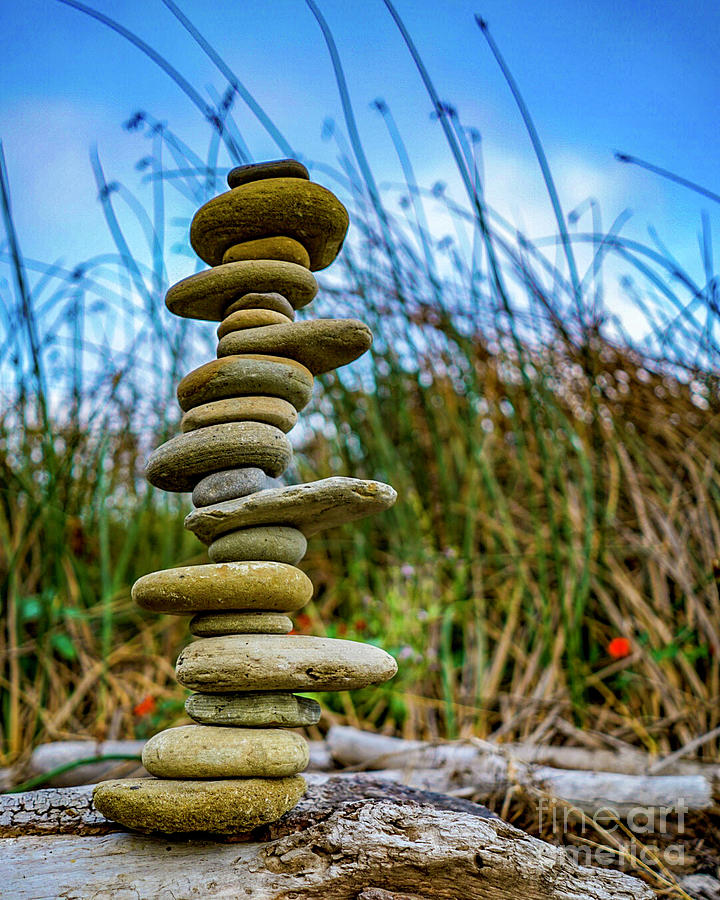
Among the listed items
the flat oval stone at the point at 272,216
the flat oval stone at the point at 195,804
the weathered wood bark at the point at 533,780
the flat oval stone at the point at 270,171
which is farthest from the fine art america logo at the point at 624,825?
the flat oval stone at the point at 270,171

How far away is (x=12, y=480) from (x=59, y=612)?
0.53 m

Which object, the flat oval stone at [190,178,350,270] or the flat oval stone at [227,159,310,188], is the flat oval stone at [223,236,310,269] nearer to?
the flat oval stone at [190,178,350,270]

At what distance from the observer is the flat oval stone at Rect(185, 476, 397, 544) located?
4.24 ft

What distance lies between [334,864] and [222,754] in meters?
0.25

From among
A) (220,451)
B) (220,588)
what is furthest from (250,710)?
(220,451)

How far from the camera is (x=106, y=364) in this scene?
3256 millimetres

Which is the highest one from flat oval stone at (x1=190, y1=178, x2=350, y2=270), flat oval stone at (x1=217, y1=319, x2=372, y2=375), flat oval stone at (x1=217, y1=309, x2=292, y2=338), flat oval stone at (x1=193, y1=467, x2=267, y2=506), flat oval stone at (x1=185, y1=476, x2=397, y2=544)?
flat oval stone at (x1=190, y1=178, x2=350, y2=270)

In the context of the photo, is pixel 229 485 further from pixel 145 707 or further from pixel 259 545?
pixel 145 707

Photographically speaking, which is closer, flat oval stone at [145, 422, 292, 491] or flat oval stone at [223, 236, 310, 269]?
flat oval stone at [145, 422, 292, 491]

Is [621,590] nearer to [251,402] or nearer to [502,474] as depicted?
[502,474]

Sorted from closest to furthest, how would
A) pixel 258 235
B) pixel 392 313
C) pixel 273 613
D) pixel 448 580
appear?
Result: pixel 273 613
pixel 258 235
pixel 448 580
pixel 392 313

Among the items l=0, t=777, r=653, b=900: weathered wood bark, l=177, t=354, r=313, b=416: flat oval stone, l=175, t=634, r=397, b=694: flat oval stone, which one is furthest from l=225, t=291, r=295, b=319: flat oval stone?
l=0, t=777, r=653, b=900: weathered wood bark

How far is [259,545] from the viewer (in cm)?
135

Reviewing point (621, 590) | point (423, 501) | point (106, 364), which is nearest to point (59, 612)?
point (106, 364)
